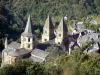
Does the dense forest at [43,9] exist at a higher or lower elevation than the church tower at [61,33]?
lower

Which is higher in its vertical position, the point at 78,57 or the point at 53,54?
the point at 78,57

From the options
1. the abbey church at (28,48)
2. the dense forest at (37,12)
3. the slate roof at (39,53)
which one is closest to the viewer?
the slate roof at (39,53)

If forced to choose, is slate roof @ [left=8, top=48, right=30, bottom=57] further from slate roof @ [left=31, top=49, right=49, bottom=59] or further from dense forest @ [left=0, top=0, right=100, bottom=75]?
dense forest @ [left=0, top=0, right=100, bottom=75]

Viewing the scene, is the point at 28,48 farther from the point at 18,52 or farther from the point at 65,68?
the point at 65,68

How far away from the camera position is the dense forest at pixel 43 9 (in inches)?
2492

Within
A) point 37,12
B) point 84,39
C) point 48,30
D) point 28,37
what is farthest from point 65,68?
point 37,12

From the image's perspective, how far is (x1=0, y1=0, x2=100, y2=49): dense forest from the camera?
208 ft

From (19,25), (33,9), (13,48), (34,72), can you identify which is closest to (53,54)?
(13,48)

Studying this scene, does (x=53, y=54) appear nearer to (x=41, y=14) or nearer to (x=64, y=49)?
(x=64, y=49)

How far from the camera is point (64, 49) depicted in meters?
31.8

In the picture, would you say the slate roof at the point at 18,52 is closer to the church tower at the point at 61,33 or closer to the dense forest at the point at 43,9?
the church tower at the point at 61,33

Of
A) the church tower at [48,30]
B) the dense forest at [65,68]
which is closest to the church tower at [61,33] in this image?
the church tower at [48,30]

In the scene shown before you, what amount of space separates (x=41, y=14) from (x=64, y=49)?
37.3m

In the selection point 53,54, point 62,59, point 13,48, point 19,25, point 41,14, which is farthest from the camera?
point 41,14
